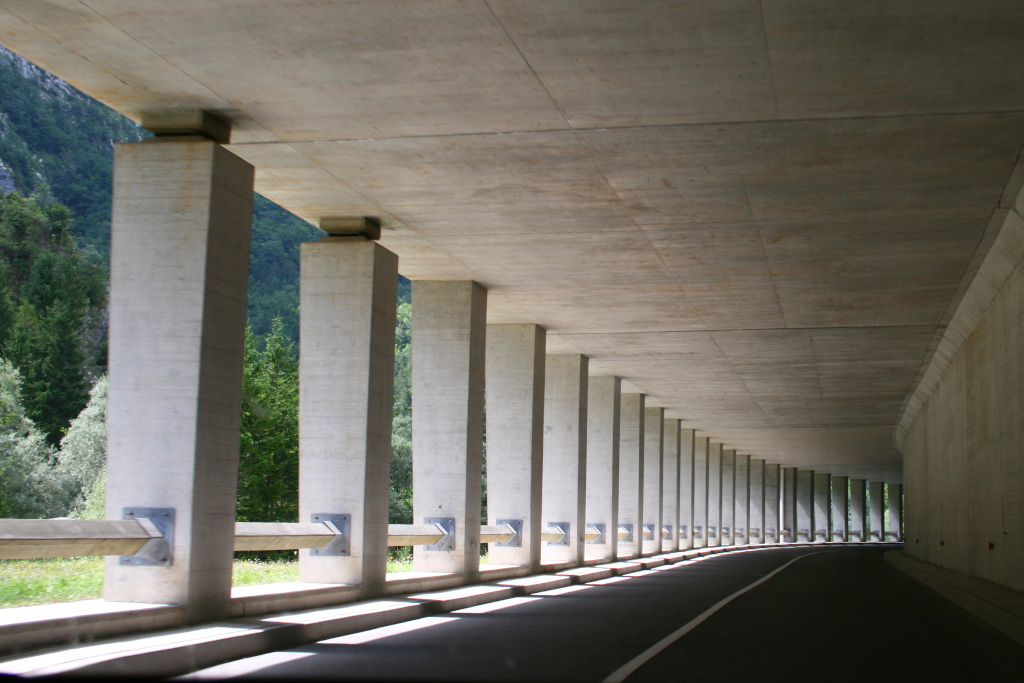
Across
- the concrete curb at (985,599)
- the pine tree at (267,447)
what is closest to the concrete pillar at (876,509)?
the pine tree at (267,447)

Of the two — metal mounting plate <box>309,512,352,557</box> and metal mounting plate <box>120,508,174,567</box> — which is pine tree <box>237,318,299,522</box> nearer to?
metal mounting plate <box>309,512,352,557</box>

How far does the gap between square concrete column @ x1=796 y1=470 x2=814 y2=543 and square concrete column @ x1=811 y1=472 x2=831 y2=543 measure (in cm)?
60

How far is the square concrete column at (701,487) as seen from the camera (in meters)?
52.4

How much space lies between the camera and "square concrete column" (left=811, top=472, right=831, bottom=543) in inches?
3179

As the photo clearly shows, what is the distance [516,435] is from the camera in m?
24.9

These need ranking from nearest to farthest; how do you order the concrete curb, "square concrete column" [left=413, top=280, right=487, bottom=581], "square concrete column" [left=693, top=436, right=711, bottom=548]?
the concrete curb
"square concrete column" [left=413, top=280, right=487, bottom=581]
"square concrete column" [left=693, top=436, right=711, bottom=548]

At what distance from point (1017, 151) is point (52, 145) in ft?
340

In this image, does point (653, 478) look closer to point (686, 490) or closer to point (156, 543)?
point (686, 490)

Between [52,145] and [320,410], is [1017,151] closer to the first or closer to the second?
[320,410]

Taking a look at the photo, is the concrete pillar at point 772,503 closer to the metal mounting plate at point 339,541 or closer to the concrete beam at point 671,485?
the concrete beam at point 671,485

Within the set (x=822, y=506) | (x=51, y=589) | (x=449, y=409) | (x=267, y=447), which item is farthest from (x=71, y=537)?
(x=822, y=506)

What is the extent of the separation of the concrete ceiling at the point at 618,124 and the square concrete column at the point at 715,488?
35314mm

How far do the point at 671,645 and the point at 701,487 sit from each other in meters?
42.7

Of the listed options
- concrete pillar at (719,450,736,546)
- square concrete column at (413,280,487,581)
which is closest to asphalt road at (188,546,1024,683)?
square concrete column at (413,280,487,581)
